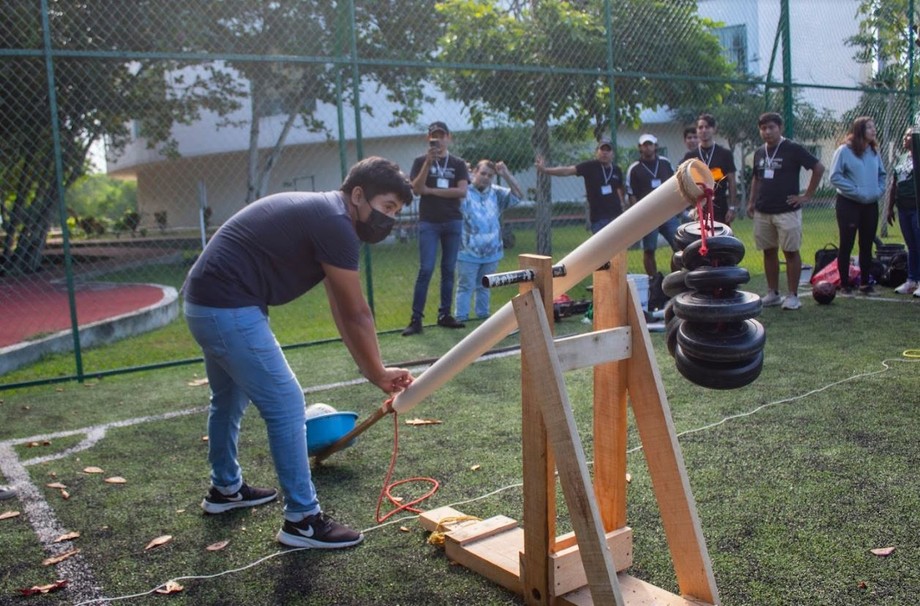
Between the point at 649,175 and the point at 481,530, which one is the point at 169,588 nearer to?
the point at 481,530

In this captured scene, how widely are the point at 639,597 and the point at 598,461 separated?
0.50 metres

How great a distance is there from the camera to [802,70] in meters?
13.9

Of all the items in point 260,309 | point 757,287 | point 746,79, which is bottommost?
point 757,287

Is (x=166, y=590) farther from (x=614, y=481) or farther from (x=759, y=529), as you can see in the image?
(x=759, y=529)

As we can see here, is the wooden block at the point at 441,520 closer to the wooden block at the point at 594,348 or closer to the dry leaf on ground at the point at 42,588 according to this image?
the wooden block at the point at 594,348

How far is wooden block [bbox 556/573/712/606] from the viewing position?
298 cm

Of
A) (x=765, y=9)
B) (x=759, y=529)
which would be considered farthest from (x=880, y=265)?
(x=765, y=9)

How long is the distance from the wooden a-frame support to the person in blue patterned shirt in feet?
20.5

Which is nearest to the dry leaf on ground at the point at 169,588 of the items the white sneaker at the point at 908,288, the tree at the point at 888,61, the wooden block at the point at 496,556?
the wooden block at the point at 496,556

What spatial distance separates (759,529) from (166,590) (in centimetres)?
246

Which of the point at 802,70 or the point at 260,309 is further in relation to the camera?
the point at 802,70

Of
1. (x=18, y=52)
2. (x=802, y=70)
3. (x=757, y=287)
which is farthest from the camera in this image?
(x=802, y=70)

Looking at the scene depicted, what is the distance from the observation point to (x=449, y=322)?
30.6ft

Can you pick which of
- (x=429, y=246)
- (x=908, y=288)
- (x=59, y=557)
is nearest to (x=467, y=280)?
(x=429, y=246)
